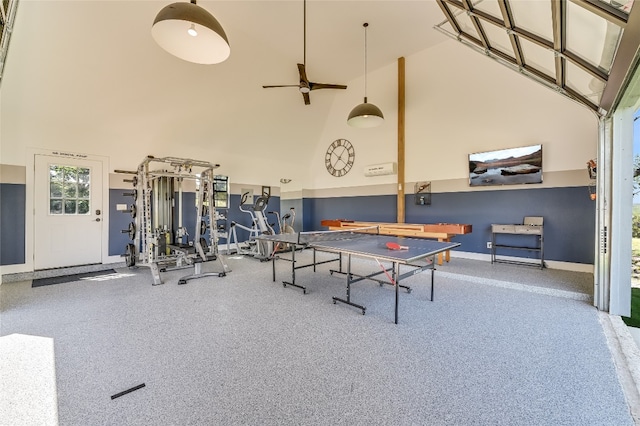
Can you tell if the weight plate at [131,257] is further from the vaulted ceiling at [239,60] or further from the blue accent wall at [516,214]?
the blue accent wall at [516,214]

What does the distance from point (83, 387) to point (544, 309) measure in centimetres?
451

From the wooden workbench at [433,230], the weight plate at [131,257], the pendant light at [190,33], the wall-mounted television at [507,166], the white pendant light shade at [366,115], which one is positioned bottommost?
the weight plate at [131,257]

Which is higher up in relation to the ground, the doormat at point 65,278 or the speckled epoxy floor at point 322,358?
the doormat at point 65,278

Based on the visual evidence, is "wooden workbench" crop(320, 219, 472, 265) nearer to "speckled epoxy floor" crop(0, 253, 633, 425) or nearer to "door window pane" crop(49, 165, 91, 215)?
"speckled epoxy floor" crop(0, 253, 633, 425)

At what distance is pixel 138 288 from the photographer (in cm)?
402

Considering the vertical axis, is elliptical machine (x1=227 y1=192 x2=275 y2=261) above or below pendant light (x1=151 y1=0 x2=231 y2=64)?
below

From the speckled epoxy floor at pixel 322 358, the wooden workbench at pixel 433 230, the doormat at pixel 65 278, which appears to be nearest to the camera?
the speckled epoxy floor at pixel 322 358

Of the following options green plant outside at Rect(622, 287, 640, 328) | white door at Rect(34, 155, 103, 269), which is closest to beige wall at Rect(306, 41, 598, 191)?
green plant outside at Rect(622, 287, 640, 328)

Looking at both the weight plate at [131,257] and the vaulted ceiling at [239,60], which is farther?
the weight plate at [131,257]

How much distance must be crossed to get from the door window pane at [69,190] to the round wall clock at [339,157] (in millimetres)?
6026

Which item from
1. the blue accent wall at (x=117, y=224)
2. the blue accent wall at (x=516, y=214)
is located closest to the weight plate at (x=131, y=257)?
the blue accent wall at (x=117, y=224)

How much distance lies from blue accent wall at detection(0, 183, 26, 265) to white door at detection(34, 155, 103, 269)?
166 mm

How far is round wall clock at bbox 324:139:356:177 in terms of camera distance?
805 cm

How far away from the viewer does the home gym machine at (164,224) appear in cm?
458
